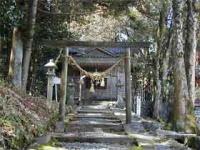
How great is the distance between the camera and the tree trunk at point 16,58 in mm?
17438

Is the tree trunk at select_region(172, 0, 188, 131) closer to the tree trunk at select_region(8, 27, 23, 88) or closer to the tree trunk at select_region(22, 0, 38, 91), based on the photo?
the tree trunk at select_region(22, 0, 38, 91)

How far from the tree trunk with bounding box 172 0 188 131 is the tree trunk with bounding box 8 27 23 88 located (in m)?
6.12

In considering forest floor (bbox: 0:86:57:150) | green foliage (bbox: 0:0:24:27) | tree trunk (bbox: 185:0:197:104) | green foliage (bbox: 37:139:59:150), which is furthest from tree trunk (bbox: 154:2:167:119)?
green foliage (bbox: 37:139:59:150)

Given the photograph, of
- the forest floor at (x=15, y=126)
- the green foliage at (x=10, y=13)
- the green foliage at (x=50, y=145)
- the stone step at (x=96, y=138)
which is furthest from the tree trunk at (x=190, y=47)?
the green foliage at (x=50, y=145)

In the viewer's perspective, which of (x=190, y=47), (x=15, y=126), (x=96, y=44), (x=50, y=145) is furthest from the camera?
(x=190, y=47)

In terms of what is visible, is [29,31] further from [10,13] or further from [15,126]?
[15,126]

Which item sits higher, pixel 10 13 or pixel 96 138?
pixel 10 13

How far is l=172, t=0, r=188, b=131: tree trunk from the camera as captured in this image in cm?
1478

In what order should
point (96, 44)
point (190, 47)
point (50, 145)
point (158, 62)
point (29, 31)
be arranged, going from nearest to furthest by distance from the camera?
point (50, 145), point (96, 44), point (29, 31), point (190, 47), point (158, 62)

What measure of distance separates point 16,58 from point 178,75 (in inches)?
262

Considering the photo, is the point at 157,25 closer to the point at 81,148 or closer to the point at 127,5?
the point at 127,5

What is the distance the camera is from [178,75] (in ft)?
48.7

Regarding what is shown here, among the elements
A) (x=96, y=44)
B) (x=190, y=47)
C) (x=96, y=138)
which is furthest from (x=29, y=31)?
(x=96, y=138)

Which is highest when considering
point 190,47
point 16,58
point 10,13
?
point 10,13
